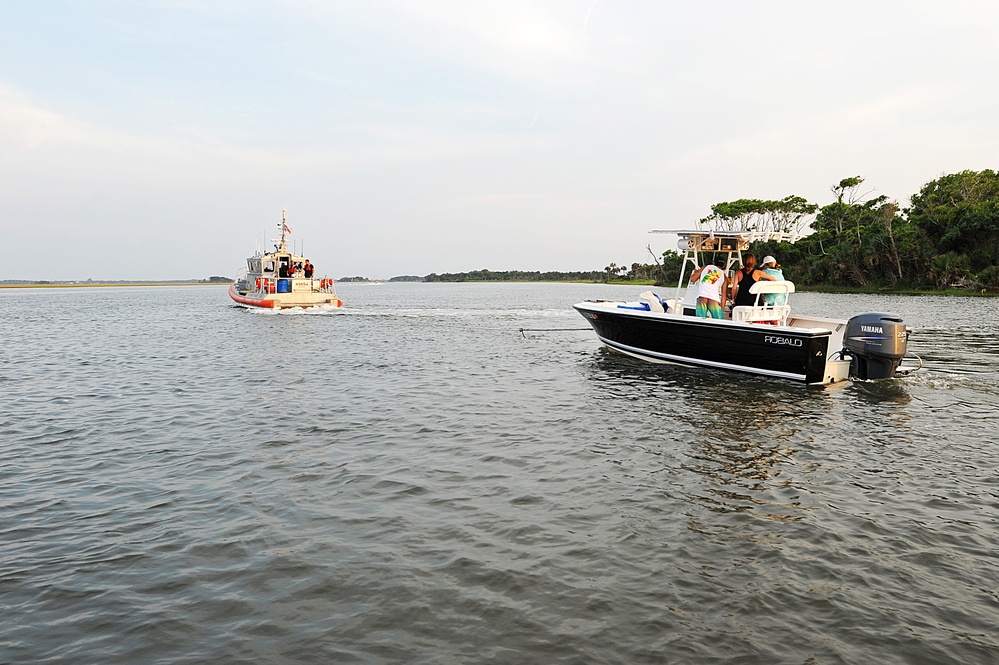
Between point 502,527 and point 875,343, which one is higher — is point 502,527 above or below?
below

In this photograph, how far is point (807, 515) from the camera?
250 inches

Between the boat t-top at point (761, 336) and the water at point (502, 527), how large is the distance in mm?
788

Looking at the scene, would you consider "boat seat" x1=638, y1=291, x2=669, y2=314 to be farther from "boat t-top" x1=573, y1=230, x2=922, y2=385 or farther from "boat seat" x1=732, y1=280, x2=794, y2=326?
"boat seat" x1=732, y1=280, x2=794, y2=326

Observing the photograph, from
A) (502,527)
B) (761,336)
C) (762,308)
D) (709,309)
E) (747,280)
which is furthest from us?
(709,309)

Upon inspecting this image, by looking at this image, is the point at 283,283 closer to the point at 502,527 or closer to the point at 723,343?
the point at 723,343

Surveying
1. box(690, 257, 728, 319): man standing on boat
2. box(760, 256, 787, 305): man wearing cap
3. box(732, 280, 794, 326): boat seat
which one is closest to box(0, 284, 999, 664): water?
box(732, 280, 794, 326): boat seat

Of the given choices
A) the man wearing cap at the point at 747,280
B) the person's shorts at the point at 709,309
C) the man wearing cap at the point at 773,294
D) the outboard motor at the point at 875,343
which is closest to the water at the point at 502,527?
the outboard motor at the point at 875,343

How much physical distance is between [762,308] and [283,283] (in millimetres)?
39581

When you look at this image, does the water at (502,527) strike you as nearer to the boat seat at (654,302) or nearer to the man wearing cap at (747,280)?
the man wearing cap at (747,280)

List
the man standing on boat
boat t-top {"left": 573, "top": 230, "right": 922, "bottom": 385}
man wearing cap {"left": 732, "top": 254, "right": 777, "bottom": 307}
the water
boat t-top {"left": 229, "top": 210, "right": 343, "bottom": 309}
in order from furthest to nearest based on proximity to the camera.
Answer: boat t-top {"left": 229, "top": 210, "right": 343, "bottom": 309}, the man standing on boat, man wearing cap {"left": 732, "top": 254, "right": 777, "bottom": 307}, boat t-top {"left": 573, "top": 230, "right": 922, "bottom": 385}, the water

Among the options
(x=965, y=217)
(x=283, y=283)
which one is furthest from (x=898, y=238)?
(x=283, y=283)

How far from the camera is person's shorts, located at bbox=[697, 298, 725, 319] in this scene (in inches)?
598

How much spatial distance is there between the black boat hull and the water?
0.79m

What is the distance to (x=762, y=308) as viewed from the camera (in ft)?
47.0
